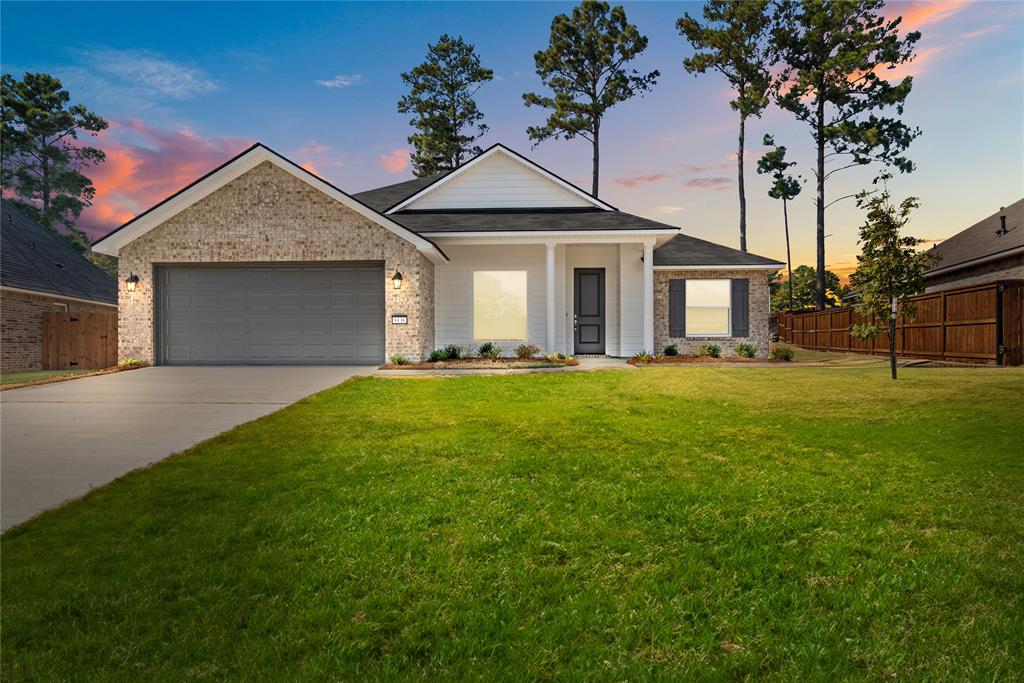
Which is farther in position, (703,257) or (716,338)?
(703,257)

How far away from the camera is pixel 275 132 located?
17.9 metres

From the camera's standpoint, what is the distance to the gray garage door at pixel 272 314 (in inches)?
576

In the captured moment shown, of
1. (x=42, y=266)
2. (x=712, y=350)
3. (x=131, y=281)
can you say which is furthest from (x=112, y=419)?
(x=42, y=266)

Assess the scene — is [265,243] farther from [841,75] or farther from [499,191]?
[841,75]

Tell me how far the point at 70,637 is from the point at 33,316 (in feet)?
65.7

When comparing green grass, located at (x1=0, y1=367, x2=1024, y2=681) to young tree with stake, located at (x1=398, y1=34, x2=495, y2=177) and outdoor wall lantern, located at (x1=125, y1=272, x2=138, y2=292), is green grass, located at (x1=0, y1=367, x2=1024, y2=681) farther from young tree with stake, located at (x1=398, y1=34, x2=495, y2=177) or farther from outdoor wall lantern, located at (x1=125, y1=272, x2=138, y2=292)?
young tree with stake, located at (x1=398, y1=34, x2=495, y2=177)

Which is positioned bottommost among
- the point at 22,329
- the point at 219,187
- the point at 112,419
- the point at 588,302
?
the point at 112,419

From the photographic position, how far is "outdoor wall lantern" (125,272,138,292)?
14117mm

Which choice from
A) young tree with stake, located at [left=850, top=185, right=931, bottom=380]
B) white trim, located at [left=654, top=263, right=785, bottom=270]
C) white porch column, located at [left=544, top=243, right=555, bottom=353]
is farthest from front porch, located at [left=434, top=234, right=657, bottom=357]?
young tree with stake, located at [left=850, top=185, right=931, bottom=380]

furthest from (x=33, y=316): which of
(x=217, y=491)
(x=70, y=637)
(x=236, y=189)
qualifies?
(x=70, y=637)

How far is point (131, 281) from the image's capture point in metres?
14.1

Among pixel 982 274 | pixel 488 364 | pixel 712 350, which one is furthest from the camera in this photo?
pixel 982 274

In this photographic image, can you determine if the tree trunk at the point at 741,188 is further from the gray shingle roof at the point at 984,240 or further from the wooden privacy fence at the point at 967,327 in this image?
the wooden privacy fence at the point at 967,327

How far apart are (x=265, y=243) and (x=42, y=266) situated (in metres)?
11.4
